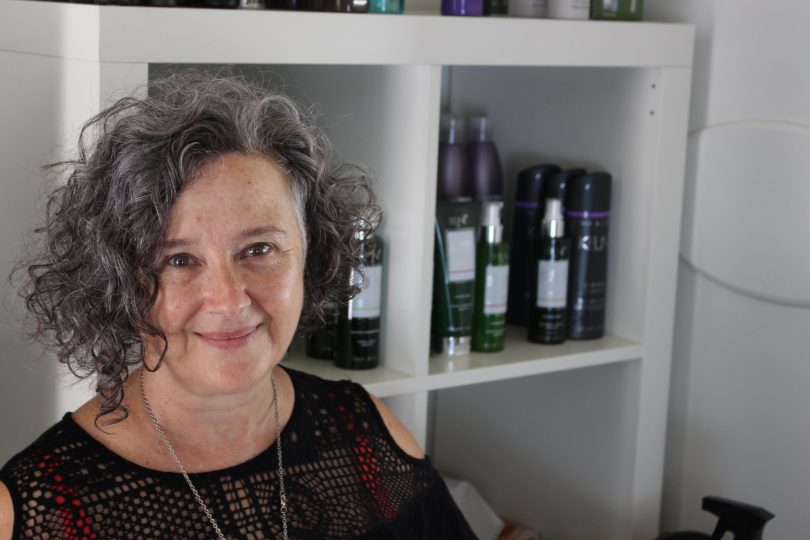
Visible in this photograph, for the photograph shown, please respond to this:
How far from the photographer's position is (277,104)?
4.07 feet

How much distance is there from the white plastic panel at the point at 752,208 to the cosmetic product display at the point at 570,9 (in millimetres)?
309

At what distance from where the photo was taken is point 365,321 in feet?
5.08

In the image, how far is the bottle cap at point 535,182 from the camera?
181 cm

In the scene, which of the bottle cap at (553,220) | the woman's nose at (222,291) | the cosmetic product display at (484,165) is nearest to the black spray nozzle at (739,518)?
the bottle cap at (553,220)

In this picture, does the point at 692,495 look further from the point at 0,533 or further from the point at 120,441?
the point at 0,533

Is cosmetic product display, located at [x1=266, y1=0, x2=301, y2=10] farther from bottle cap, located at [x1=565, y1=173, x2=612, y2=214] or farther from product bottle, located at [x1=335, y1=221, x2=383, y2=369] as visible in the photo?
bottle cap, located at [x1=565, y1=173, x2=612, y2=214]

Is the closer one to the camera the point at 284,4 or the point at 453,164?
the point at 284,4

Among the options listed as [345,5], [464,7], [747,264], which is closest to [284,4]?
[345,5]

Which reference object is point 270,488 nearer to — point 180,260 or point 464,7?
point 180,260

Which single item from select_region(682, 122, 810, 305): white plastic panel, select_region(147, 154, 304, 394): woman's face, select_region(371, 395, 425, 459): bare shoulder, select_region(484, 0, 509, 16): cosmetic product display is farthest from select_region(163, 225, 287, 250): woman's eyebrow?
select_region(682, 122, 810, 305): white plastic panel

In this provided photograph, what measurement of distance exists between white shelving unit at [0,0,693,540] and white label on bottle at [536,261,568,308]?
0.07 m

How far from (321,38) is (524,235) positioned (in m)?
0.58

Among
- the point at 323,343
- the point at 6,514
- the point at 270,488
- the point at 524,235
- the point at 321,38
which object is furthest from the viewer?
the point at 524,235

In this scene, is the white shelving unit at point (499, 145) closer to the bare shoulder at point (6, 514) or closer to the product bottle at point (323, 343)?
the product bottle at point (323, 343)
